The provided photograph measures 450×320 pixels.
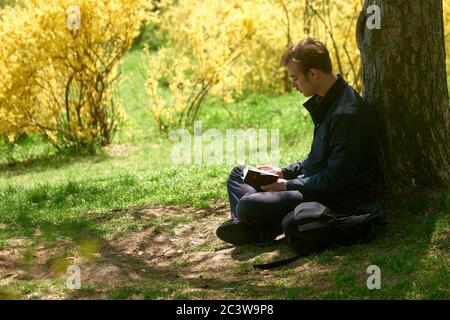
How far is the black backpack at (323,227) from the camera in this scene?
4.57 meters

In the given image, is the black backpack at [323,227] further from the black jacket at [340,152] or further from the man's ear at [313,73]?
the man's ear at [313,73]

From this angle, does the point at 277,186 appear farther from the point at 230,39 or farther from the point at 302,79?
the point at 230,39

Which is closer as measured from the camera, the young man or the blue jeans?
the young man

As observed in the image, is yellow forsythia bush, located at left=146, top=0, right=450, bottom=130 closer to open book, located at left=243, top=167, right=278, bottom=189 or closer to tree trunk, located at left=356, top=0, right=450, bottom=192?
tree trunk, located at left=356, top=0, right=450, bottom=192

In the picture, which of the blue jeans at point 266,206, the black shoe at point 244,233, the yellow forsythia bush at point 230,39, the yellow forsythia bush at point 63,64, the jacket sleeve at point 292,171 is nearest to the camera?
the blue jeans at point 266,206

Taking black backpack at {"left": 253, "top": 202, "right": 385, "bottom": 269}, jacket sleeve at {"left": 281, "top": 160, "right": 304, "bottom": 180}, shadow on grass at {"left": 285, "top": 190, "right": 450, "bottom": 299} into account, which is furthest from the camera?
jacket sleeve at {"left": 281, "top": 160, "right": 304, "bottom": 180}

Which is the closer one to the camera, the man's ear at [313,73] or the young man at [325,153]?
the young man at [325,153]

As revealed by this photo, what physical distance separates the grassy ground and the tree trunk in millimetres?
214

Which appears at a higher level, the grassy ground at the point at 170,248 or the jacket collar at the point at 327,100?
the jacket collar at the point at 327,100

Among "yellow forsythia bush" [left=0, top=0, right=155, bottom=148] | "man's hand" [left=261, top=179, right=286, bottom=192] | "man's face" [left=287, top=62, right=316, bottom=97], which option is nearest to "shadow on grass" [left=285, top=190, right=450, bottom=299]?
"man's hand" [left=261, top=179, right=286, bottom=192]

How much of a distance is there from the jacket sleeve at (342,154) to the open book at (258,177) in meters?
0.39

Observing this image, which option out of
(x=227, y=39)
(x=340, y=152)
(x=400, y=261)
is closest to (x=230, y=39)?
(x=227, y=39)

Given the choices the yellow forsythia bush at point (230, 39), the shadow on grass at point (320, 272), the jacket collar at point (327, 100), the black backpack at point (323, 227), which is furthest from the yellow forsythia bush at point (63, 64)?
the black backpack at point (323, 227)

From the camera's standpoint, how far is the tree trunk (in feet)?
16.4
